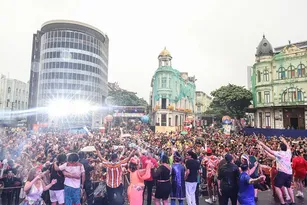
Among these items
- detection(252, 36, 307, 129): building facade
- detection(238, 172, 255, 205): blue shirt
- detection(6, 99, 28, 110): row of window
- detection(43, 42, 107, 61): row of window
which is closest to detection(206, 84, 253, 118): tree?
detection(252, 36, 307, 129): building facade

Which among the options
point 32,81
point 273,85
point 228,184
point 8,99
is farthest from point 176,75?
point 8,99

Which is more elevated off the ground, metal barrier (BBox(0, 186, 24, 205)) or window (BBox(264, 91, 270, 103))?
window (BBox(264, 91, 270, 103))

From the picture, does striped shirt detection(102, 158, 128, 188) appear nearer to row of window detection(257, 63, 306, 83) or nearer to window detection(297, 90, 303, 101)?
window detection(297, 90, 303, 101)

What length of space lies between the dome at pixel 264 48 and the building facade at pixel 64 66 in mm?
42673

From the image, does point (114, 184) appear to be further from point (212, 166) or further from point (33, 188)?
point (212, 166)

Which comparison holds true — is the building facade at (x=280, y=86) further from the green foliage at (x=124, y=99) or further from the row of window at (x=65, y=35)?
the row of window at (x=65, y=35)

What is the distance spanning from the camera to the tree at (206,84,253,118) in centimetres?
4344

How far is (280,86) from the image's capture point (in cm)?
3656

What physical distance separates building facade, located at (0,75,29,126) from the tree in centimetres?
5716

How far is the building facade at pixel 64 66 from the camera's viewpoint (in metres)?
57.9

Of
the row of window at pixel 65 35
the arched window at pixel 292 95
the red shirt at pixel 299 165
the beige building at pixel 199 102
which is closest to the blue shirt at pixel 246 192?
the red shirt at pixel 299 165

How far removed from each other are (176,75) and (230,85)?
11.6m

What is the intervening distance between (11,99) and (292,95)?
245ft

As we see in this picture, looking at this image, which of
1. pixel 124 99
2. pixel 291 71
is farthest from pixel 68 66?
pixel 291 71
